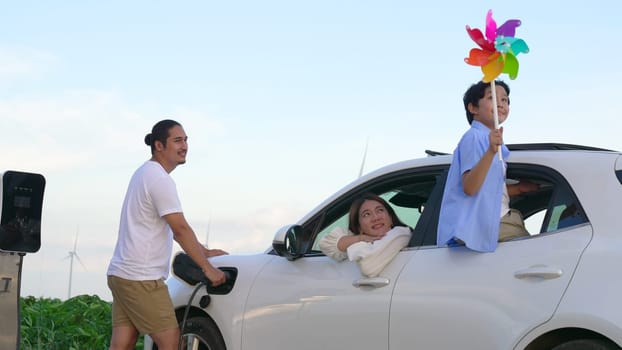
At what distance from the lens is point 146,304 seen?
587 centimetres

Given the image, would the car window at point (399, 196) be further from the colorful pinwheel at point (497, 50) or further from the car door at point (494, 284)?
the colorful pinwheel at point (497, 50)

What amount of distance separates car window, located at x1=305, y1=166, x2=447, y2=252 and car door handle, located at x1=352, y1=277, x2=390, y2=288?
1.49ft

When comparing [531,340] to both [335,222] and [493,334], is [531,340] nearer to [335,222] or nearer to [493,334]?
[493,334]

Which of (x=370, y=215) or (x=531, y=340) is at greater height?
(x=370, y=215)

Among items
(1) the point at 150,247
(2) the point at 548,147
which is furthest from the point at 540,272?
(1) the point at 150,247

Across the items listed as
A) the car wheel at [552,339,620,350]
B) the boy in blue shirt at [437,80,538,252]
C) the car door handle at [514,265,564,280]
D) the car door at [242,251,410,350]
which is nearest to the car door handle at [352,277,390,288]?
the car door at [242,251,410,350]

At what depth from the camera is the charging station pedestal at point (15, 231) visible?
7270 millimetres

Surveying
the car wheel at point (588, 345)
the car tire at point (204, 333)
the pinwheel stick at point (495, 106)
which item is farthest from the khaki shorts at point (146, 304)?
the car wheel at point (588, 345)

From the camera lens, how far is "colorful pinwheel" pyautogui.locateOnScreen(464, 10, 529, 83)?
5.15 meters

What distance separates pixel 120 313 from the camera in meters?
6.06

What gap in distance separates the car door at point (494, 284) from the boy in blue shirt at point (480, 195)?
0.08m

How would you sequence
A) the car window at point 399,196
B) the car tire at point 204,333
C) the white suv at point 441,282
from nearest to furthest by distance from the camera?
the white suv at point 441,282 < the car window at point 399,196 < the car tire at point 204,333

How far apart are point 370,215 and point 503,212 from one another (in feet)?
2.98


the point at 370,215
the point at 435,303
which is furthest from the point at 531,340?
the point at 370,215
